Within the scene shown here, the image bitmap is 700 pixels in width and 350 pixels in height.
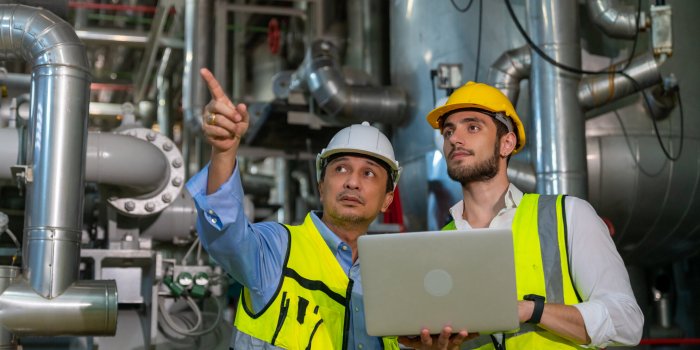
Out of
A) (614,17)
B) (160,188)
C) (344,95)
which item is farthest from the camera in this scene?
(344,95)

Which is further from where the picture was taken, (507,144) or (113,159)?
(113,159)

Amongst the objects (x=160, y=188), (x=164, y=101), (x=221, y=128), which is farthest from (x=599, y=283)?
(x=164, y=101)

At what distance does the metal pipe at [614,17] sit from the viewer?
5.91 m

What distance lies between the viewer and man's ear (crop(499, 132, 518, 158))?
295cm

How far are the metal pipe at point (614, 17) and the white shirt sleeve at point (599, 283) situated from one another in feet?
11.7

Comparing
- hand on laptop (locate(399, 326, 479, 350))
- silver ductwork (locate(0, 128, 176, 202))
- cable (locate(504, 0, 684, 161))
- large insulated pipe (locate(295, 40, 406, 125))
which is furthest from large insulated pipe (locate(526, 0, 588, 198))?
hand on laptop (locate(399, 326, 479, 350))

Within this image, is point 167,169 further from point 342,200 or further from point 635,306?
point 635,306

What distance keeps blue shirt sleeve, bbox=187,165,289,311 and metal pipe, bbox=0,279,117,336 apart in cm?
166

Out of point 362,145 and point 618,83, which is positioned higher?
point 618,83

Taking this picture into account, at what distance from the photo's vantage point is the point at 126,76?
12.4 m

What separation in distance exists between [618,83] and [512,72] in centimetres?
72

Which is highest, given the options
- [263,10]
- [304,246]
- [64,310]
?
[263,10]

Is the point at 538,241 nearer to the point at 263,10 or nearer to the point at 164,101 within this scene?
the point at 263,10

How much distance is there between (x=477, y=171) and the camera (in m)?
2.85
